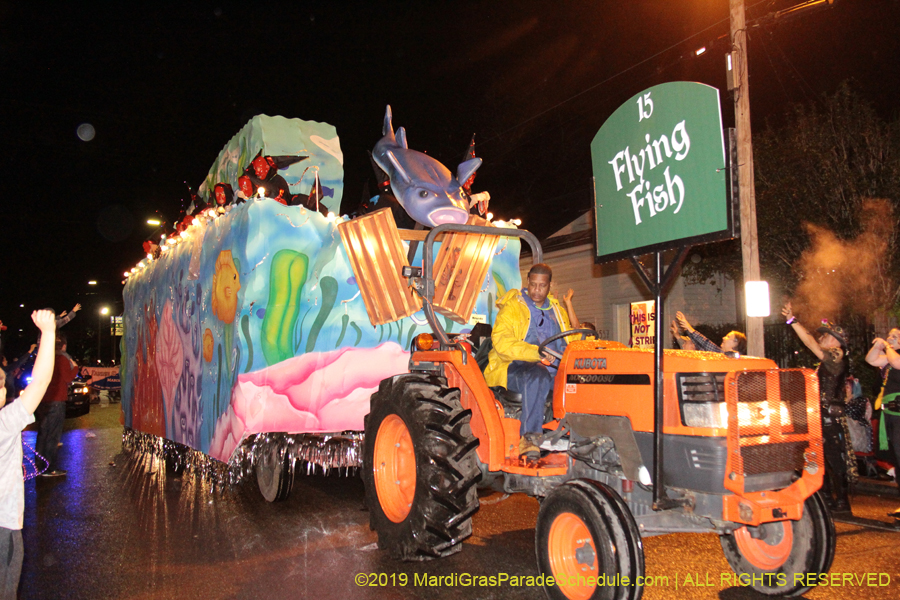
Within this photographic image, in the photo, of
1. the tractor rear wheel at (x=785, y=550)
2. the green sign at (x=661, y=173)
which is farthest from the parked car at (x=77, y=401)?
the tractor rear wheel at (x=785, y=550)

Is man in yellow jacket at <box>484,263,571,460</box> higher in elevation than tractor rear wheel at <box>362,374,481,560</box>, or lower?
higher

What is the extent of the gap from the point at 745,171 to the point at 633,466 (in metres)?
7.14

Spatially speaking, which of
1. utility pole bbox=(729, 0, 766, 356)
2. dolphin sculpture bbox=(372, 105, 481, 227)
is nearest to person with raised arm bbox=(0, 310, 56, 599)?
dolphin sculpture bbox=(372, 105, 481, 227)

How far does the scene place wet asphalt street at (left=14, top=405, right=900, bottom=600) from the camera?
13.6 ft

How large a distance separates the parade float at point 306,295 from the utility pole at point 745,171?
4107mm

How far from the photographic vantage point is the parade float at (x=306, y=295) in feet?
20.3

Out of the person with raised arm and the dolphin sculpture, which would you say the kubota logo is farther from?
the person with raised arm

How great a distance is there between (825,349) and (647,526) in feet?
13.9

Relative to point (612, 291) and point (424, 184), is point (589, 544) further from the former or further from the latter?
point (612, 291)

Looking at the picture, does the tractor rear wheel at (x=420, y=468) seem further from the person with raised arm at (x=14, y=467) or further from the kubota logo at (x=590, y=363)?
Answer: the person with raised arm at (x=14, y=467)

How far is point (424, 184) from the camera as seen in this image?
21.5 ft

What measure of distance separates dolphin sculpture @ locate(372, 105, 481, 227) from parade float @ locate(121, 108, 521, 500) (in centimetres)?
1

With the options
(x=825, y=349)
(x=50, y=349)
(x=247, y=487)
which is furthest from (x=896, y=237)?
(x=50, y=349)

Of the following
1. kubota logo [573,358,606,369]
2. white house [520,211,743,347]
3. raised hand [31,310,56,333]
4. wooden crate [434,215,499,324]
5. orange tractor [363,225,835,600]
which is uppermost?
white house [520,211,743,347]
